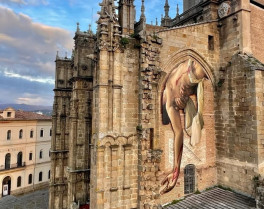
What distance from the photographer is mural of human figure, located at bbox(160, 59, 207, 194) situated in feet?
34.2

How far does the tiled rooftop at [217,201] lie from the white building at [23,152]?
90.4 ft

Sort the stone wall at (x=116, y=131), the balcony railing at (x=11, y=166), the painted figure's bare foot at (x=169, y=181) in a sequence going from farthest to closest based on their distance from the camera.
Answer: the balcony railing at (x=11, y=166), the painted figure's bare foot at (x=169, y=181), the stone wall at (x=116, y=131)

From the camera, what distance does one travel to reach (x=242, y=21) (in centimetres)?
1126

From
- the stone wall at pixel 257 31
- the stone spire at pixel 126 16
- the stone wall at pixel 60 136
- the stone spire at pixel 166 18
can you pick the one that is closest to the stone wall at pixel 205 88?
the stone spire at pixel 126 16

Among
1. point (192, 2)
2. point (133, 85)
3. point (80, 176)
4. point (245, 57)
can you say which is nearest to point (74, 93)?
point (80, 176)

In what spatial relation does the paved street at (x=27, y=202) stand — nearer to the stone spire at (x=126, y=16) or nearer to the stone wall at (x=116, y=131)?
the stone wall at (x=116, y=131)

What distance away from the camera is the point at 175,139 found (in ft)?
34.8

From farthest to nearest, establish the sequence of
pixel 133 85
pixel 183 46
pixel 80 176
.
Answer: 1. pixel 80 176
2. pixel 183 46
3. pixel 133 85

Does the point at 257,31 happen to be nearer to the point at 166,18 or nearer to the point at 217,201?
the point at 217,201

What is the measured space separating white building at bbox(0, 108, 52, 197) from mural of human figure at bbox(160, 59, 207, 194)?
88.8ft

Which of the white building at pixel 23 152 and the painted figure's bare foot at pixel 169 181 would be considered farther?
the white building at pixel 23 152

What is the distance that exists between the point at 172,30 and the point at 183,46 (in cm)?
100

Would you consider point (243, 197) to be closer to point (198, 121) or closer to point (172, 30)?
point (198, 121)

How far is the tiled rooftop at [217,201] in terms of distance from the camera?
984cm
